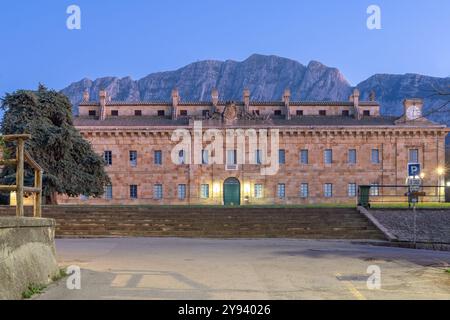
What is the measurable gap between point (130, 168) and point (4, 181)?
55.8 ft

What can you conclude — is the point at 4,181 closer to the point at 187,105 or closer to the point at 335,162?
the point at 187,105

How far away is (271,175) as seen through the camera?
173 feet

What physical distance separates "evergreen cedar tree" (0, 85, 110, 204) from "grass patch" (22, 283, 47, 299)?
29.4 m

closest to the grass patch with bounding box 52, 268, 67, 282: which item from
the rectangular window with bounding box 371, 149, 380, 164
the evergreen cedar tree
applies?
the evergreen cedar tree

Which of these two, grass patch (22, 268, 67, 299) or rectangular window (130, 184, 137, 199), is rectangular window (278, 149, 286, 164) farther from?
grass patch (22, 268, 67, 299)

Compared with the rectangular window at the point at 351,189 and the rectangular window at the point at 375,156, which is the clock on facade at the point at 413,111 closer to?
the rectangular window at the point at 375,156

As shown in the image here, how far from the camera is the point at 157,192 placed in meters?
53.1

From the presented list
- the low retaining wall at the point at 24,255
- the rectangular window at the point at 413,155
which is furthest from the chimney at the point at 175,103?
the low retaining wall at the point at 24,255

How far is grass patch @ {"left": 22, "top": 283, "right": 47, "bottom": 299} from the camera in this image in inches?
295

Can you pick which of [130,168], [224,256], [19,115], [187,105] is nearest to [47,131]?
[19,115]

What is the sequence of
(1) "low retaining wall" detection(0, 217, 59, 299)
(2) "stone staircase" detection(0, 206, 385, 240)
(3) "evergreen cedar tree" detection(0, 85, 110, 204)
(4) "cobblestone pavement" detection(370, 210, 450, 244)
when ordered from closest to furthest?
(1) "low retaining wall" detection(0, 217, 59, 299) → (4) "cobblestone pavement" detection(370, 210, 450, 244) → (2) "stone staircase" detection(0, 206, 385, 240) → (3) "evergreen cedar tree" detection(0, 85, 110, 204)

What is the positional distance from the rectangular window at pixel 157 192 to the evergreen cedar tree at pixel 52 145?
12.8 metres

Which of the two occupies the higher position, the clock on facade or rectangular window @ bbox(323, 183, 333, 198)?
the clock on facade
